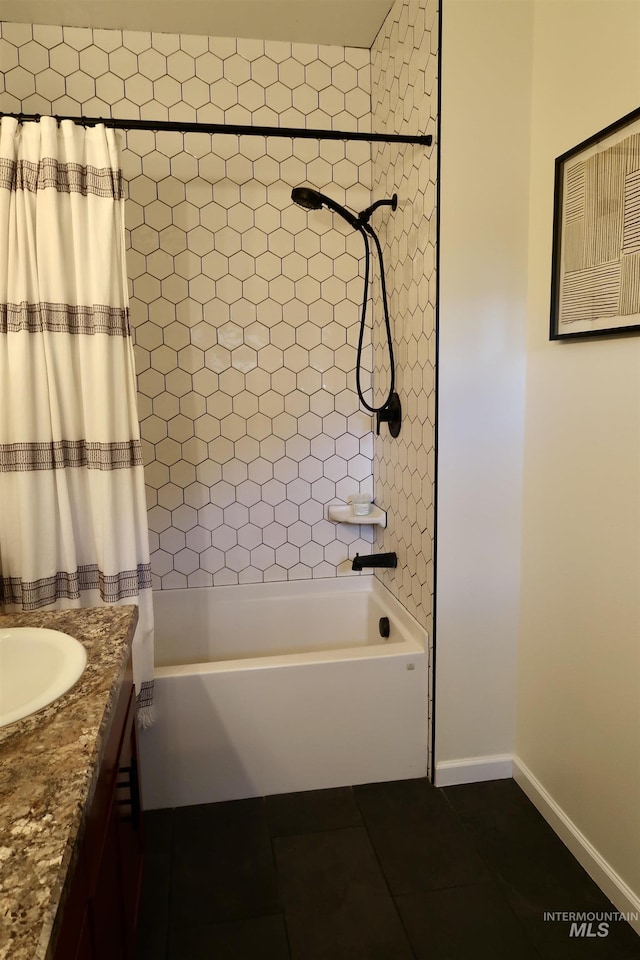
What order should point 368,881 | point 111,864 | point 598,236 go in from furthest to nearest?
1. point 368,881
2. point 598,236
3. point 111,864

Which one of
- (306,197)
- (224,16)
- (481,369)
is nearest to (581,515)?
(481,369)

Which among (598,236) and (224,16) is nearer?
(598,236)

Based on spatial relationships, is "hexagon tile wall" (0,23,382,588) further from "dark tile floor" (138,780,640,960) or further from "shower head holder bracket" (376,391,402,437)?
"dark tile floor" (138,780,640,960)

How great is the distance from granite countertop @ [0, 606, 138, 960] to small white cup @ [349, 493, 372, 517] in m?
1.50

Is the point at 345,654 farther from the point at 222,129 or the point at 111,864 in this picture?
the point at 222,129

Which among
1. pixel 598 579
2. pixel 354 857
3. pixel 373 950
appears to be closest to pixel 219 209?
pixel 598 579

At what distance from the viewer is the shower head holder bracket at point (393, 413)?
2399 mm

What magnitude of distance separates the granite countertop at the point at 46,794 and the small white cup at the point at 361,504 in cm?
150

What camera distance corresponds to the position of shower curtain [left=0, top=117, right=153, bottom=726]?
1.74 metres

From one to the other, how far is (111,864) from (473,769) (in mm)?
1364

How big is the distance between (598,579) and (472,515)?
47 cm

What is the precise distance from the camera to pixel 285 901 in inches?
65.7

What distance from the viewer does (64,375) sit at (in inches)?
70.7

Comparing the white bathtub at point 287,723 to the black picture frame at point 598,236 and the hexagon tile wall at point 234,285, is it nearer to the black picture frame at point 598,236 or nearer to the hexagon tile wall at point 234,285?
the hexagon tile wall at point 234,285
